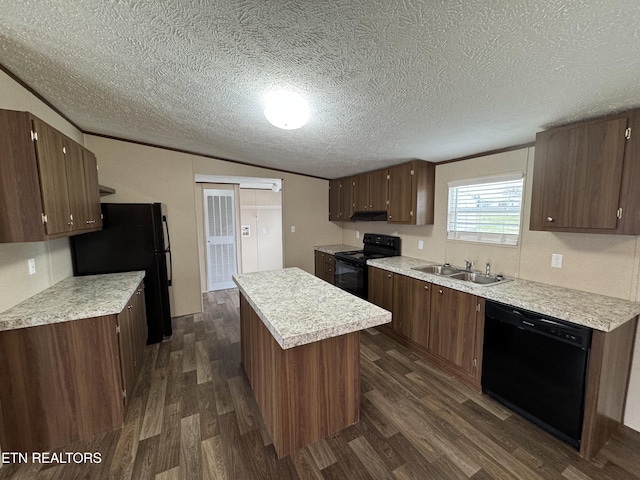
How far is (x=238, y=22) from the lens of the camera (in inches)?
44.5

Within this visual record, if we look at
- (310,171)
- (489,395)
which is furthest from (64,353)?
(310,171)

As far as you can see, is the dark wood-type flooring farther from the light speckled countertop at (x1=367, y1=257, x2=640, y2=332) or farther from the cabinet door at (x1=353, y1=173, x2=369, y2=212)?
the cabinet door at (x1=353, y1=173, x2=369, y2=212)

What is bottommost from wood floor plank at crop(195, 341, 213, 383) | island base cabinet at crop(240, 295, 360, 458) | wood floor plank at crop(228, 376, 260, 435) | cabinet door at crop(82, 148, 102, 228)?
wood floor plank at crop(228, 376, 260, 435)

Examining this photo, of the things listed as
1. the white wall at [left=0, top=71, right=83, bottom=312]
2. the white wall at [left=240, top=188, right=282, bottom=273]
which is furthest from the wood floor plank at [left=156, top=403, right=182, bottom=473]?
the white wall at [left=240, top=188, right=282, bottom=273]

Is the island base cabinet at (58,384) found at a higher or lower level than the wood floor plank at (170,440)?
higher

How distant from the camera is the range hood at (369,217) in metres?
3.82

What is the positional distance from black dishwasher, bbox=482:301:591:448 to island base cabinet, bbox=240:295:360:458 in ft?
3.86

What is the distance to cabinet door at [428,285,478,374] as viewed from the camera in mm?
2283

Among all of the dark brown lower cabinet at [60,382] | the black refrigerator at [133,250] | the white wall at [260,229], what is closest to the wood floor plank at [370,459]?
the dark brown lower cabinet at [60,382]

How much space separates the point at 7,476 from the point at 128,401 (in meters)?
0.63

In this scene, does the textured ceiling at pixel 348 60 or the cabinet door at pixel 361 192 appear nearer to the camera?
the textured ceiling at pixel 348 60

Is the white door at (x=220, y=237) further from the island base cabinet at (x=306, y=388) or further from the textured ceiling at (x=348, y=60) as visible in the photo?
the island base cabinet at (x=306, y=388)

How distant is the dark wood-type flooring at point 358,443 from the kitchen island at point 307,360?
145 mm

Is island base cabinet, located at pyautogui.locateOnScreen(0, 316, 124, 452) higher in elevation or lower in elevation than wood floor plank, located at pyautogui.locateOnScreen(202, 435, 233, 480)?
higher
